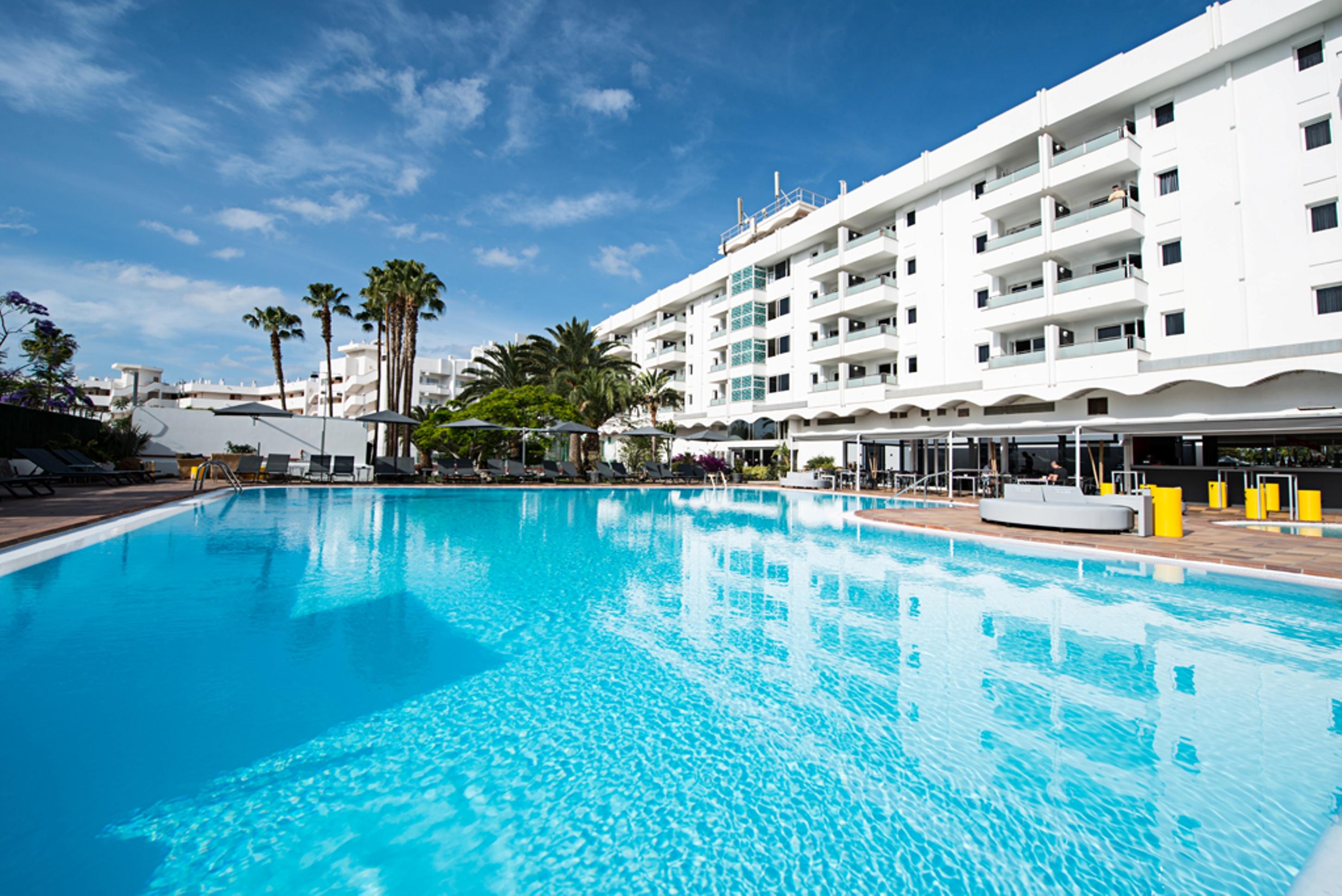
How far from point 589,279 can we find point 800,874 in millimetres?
39963

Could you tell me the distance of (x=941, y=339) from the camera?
89.7 ft

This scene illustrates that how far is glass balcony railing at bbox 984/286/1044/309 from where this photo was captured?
2286cm

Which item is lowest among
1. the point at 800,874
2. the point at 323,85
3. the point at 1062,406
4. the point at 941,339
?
the point at 800,874

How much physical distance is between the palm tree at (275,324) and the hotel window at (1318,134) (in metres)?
49.6

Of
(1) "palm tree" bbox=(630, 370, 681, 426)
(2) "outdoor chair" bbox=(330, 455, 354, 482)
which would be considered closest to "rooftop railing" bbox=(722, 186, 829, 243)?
(1) "palm tree" bbox=(630, 370, 681, 426)

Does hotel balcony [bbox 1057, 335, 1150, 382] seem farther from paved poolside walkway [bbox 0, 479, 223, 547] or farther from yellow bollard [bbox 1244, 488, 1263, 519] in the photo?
paved poolside walkway [bbox 0, 479, 223, 547]

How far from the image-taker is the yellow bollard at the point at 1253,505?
48.8 ft

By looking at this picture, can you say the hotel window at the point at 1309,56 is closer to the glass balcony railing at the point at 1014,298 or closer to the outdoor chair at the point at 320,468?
the glass balcony railing at the point at 1014,298

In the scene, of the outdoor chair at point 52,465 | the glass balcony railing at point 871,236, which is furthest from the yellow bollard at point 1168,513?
the outdoor chair at point 52,465

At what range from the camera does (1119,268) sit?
830 inches

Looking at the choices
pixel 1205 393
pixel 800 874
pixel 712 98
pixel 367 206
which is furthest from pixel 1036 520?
pixel 367 206

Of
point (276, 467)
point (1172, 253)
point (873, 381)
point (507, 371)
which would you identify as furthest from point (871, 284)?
point (276, 467)

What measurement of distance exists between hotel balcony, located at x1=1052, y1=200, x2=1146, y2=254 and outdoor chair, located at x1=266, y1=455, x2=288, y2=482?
3037 centimetres

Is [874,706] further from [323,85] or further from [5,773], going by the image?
[323,85]
